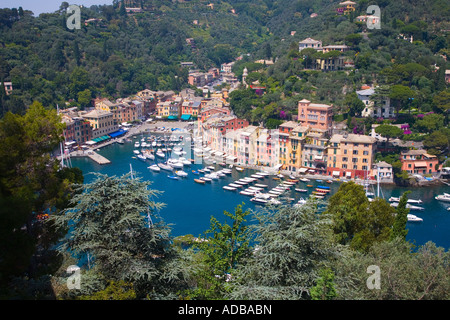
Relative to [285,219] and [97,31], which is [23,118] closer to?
[285,219]

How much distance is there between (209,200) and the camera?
67.5ft

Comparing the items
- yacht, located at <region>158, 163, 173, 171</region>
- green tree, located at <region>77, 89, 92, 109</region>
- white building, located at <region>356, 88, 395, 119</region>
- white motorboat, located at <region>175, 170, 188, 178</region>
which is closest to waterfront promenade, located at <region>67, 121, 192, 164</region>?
yacht, located at <region>158, 163, 173, 171</region>

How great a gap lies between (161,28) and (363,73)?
3153cm

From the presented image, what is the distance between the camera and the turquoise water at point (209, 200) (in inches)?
679

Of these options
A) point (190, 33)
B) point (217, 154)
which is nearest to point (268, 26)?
point (190, 33)

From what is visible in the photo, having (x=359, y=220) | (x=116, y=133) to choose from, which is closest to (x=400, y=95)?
(x=359, y=220)

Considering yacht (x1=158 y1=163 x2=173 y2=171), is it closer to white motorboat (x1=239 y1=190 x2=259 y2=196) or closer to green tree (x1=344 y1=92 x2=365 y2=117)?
white motorboat (x1=239 y1=190 x2=259 y2=196)

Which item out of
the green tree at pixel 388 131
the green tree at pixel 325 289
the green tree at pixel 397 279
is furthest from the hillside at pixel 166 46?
the green tree at pixel 325 289

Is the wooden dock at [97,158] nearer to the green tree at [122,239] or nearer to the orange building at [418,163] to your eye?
the orange building at [418,163]

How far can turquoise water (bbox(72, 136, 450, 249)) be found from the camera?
17.2m

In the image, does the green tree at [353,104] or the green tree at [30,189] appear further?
the green tree at [353,104]

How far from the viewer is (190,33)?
58812mm

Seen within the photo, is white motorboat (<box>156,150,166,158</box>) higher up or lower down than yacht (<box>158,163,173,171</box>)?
higher up

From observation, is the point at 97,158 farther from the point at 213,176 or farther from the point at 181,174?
the point at 213,176
